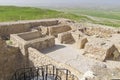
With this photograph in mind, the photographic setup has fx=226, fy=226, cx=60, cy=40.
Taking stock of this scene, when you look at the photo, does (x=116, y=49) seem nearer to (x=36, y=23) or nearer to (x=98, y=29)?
(x=98, y=29)

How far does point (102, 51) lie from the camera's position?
15.9 metres

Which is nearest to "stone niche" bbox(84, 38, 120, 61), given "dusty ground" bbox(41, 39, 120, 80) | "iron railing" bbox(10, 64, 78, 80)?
"dusty ground" bbox(41, 39, 120, 80)

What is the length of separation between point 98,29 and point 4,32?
9.08 m

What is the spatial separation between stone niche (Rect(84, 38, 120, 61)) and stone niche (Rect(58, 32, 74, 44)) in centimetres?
378

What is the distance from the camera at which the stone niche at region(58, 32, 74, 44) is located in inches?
789

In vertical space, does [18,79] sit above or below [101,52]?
below

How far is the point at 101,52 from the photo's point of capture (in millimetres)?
15930

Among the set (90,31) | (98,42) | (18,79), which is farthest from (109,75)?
(90,31)

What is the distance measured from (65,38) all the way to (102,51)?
5.31 meters

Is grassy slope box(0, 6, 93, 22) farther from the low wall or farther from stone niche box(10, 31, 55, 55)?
stone niche box(10, 31, 55, 55)

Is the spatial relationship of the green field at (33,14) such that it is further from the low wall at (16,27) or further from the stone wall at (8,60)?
the stone wall at (8,60)

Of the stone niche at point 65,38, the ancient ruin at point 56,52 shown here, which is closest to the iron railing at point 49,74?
the ancient ruin at point 56,52

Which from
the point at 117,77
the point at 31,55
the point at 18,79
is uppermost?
the point at 117,77

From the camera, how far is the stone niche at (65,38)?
789 inches
